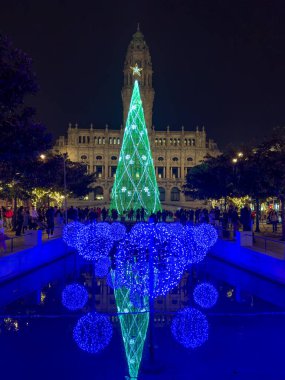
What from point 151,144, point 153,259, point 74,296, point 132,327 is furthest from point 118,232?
point 151,144

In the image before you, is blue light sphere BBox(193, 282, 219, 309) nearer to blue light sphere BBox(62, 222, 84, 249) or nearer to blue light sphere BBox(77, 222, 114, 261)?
blue light sphere BBox(77, 222, 114, 261)

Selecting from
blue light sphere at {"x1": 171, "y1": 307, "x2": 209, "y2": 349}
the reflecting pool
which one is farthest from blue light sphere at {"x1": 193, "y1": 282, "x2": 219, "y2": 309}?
blue light sphere at {"x1": 171, "y1": 307, "x2": 209, "y2": 349}

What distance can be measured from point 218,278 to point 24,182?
17947 millimetres

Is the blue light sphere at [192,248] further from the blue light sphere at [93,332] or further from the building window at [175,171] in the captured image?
the building window at [175,171]

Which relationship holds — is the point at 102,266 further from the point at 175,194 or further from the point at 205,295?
the point at 175,194

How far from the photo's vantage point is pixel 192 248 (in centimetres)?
2581

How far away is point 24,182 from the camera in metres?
32.7

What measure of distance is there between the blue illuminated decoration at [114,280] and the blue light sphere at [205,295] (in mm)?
2757

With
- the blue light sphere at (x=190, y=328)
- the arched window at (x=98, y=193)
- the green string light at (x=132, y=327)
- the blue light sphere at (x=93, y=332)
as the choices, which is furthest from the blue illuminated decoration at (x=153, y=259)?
the arched window at (x=98, y=193)

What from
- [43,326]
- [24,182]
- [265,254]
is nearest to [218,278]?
[265,254]

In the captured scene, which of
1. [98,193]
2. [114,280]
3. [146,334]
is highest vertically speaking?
[98,193]

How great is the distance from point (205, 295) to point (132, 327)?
4429 millimetres

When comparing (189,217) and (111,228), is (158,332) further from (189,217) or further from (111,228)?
(189,217)

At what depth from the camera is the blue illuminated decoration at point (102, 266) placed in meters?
20.5
